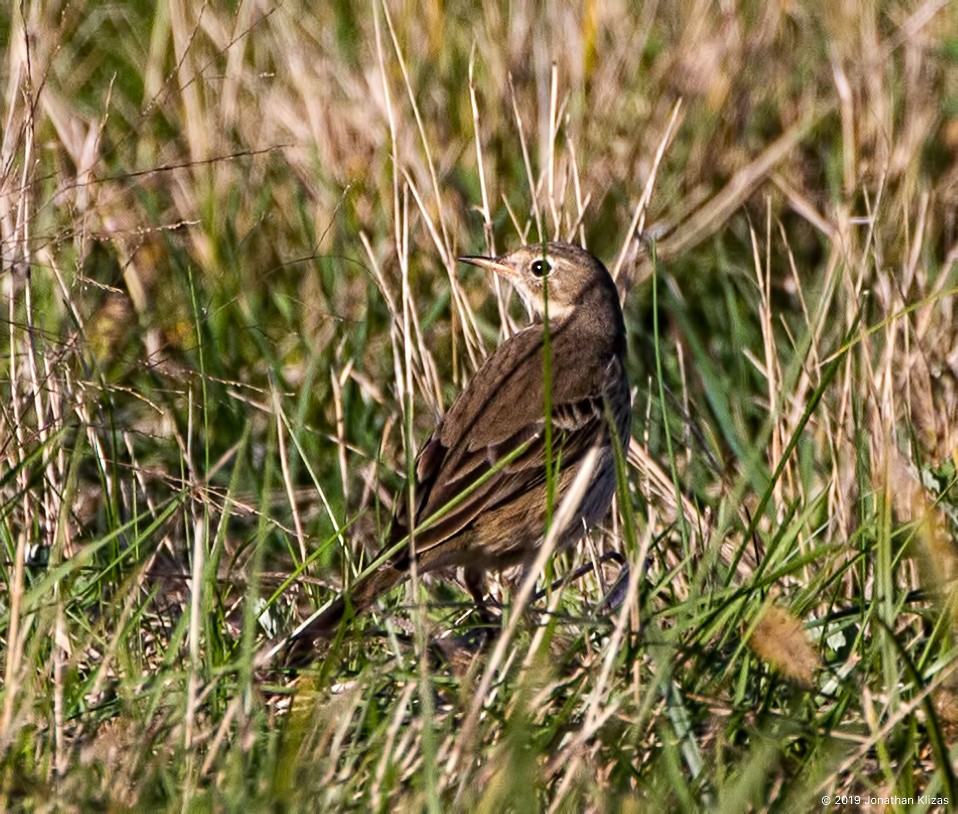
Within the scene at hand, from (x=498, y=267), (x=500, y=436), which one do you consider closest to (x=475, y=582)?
(x=500, y=436)

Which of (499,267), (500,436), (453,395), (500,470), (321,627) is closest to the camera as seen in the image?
(321,627)

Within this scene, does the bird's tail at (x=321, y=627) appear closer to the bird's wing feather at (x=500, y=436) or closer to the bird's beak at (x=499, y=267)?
the bird's wing feather at (x=500, y=436)

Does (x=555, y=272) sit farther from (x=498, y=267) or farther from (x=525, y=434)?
(x=525, y=434)

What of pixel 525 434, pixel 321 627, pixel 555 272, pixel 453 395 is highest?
pixel 555 272

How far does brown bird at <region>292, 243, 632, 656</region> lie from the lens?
462 cm

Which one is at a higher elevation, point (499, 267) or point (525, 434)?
point (499, 267)

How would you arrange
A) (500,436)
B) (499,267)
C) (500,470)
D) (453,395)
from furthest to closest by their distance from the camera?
1. (453,395)
2. (499,267)
3. (500,436)
4. (500,470)

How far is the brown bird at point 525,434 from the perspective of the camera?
4.62m

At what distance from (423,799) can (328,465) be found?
329cm

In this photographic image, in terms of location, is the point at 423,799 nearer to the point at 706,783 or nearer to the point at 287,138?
the point at 706,783

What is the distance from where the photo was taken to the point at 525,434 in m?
4.92

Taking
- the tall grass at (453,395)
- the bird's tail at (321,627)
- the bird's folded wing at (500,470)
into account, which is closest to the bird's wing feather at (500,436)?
the bird's folded wing at (500,470)

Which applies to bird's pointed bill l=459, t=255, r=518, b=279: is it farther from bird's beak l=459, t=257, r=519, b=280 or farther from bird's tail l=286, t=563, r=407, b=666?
bird's tail l=286, t=563, r=407, b=666

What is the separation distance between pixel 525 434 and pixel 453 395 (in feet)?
4.08
